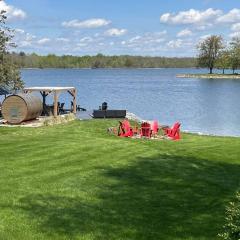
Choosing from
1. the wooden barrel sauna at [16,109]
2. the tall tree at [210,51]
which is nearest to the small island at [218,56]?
the tall tree at [210,51]

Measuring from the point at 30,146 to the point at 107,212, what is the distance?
30.8 ft

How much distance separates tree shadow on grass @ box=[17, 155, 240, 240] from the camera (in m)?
11.0

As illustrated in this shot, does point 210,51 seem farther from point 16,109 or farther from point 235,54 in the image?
point 16,109

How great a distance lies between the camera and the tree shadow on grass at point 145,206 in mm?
10953

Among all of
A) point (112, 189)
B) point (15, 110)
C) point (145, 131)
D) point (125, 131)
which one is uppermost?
point (112, 189)

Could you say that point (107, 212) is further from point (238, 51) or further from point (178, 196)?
point (238, 51)

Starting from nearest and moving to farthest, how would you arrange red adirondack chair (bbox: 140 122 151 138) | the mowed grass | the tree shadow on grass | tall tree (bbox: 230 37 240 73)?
1. the tree shadow on grass
2. the mowed grass
3. red adirondack chair (bbox: 140 122 151 138)
4. tall tree (bbox: 230 37 240 73)

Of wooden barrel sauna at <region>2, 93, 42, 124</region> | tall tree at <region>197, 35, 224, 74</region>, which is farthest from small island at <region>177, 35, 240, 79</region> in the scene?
wooden barrel sauna at <region>2, 93, 42, 124</region>

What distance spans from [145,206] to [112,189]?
1828mm

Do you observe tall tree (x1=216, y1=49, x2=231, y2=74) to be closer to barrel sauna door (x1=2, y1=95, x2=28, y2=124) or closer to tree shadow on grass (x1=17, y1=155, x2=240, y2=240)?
barrel sauna door (x1=2, y1=95, x2=28, y2=124)

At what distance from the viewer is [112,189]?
14.4 m

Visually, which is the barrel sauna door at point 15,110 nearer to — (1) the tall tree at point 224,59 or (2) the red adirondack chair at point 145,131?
Result: (2) the red adirondack chair at point 145,131

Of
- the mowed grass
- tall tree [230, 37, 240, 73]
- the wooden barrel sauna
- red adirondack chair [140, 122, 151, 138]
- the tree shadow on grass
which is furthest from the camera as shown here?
tall tree [230, 37, 240, 73]

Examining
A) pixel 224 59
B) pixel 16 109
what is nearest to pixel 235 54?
pixel 224 59
